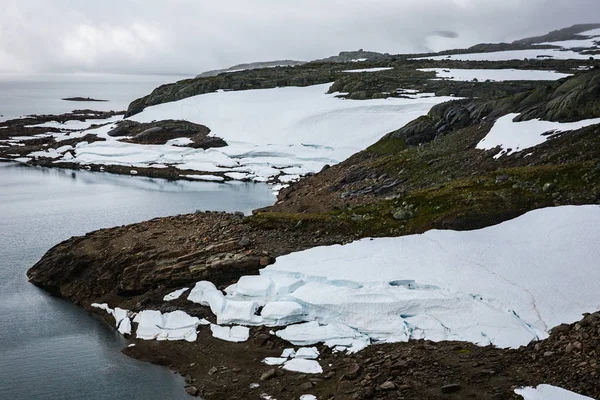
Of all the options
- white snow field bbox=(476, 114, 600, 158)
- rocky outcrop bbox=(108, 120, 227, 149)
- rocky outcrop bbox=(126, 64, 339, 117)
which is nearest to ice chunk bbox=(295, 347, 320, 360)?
white snow field bbox=(476, 114, 600, 158)

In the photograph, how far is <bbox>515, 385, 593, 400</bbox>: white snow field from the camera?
14448mm

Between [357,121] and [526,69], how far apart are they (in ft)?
140

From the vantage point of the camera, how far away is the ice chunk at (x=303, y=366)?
18.2 metres

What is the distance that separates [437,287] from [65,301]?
18.1m

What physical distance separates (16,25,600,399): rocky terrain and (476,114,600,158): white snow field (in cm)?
59

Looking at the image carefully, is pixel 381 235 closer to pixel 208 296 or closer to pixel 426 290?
pixel 426 290

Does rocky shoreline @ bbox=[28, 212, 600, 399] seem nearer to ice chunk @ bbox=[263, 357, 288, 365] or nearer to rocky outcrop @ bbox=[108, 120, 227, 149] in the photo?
ice chunk @ bbox=[263, 357, 288, 365]

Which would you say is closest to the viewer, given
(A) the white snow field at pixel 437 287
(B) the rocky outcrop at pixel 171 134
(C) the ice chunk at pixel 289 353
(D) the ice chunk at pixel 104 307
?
(A) the white snow field at pixel 437 287

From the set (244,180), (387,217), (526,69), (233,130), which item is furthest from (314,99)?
(387,217)

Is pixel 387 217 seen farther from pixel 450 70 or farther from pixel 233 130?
pixel 450 70

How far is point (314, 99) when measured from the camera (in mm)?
80312

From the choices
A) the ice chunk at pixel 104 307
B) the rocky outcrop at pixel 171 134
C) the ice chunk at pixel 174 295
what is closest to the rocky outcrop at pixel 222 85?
the rocky outcrop at pixel 171 134

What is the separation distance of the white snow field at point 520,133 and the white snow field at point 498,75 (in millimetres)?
45312

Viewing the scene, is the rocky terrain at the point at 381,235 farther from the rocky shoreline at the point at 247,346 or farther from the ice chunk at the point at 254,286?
the ice chunk at the point at 254,286
